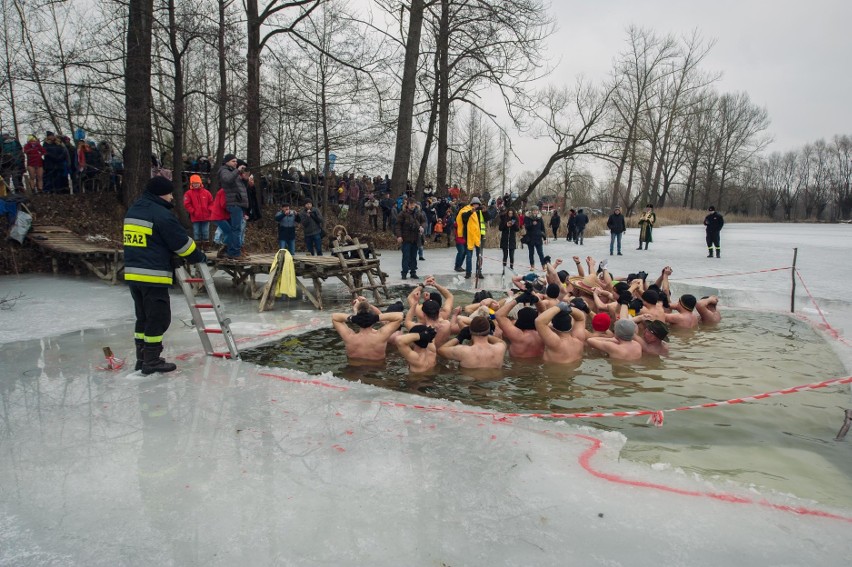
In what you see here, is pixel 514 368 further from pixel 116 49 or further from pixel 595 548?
pixel 116 49

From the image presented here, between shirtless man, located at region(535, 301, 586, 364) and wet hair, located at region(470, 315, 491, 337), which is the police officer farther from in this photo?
shirtless man, located at region(535, 301, 586, 364)

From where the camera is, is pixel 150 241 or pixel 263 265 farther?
pixel 263 265

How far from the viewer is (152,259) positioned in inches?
198

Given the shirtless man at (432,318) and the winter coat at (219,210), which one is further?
the winter coat at (219,210)

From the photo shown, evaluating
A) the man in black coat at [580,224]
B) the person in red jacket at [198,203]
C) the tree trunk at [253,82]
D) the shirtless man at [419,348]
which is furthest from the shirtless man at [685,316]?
the man in black coat at [580,224]

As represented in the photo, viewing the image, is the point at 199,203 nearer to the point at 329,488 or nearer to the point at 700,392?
the point at 329,488

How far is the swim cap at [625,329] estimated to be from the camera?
20.5 feet

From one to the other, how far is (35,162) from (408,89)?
36.0 ft

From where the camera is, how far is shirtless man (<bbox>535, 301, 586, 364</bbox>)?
6070mm

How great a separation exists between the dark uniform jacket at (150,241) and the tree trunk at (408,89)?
13.3 meters

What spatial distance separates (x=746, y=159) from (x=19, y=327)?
2250 inches

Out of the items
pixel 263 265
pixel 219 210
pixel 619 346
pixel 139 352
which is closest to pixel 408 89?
pixel 219 210

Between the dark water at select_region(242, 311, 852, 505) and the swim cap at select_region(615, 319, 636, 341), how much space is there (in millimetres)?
388

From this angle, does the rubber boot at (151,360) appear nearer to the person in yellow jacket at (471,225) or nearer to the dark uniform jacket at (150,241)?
the dark uniform jacket at (150,241)
